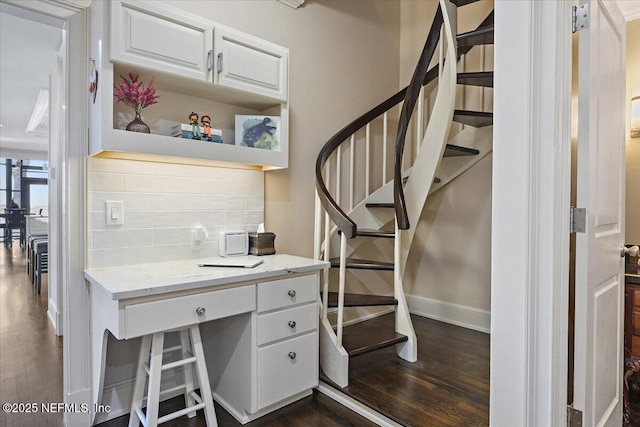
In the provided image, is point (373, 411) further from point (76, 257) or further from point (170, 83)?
point (170, 83)

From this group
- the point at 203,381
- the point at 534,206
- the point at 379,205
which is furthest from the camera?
the point at 379,205

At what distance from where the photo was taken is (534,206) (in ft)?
4.00

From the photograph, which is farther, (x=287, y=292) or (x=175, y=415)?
(x=287, y=292)

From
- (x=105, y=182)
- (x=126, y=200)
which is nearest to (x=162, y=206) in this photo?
(x=126, y=200)

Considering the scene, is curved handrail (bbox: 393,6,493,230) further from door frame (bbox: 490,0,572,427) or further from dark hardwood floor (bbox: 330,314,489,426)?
door frame (bbox: 490,0,572,427)

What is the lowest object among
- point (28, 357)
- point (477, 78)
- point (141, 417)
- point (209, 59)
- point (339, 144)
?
point (28, 357)

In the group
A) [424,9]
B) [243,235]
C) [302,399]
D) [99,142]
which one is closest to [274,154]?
[243,235]

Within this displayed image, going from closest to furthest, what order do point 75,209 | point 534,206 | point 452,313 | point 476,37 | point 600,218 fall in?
point 534,206 < point 600,218 < point 75,209 < point 476,37 < point 452,313

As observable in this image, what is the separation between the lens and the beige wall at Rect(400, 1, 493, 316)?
3188mm

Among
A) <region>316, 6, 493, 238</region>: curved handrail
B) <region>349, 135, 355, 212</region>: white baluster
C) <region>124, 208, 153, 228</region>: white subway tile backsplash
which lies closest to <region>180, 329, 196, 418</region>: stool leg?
<region>124, 208, 153, 228</region>: white subway tile backsplash

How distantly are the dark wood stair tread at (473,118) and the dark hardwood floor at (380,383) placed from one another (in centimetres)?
173

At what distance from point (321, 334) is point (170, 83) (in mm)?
1733

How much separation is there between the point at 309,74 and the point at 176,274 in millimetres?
1913

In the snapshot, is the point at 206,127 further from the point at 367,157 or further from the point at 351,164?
the point at 367,157
